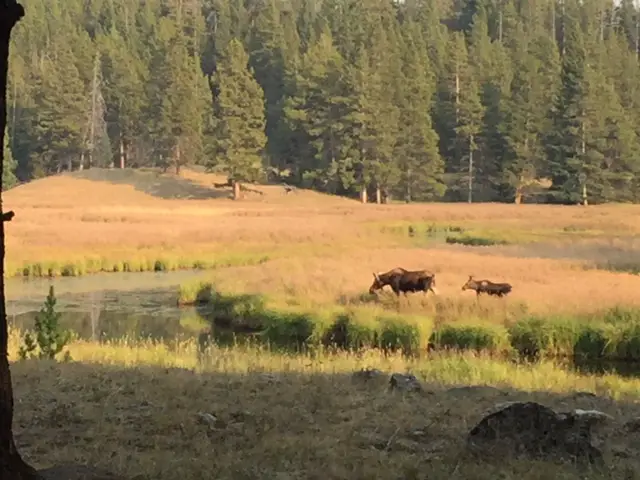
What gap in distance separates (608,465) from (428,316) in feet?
46.5

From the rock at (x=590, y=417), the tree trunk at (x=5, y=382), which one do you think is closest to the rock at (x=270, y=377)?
the rock at (x=590, y=417)

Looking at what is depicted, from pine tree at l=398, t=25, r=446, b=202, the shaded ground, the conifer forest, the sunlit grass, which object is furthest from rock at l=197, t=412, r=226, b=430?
pine tree at l=398, t=25, r=446, b=202

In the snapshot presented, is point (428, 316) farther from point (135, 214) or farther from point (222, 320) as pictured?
point (135, 214)

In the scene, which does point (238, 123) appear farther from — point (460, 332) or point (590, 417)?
point (590, 417)

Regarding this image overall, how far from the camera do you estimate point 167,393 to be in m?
9.57

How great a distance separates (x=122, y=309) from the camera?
25719mm

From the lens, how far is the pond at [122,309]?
21.3 metres

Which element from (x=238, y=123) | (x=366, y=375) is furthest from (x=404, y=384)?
(x=238, y=123)

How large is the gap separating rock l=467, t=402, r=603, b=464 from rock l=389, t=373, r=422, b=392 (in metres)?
2.90

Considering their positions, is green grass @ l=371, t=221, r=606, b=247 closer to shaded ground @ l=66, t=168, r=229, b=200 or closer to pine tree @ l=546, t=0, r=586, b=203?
pine tree @ l=546, t=0, r=586, b=203

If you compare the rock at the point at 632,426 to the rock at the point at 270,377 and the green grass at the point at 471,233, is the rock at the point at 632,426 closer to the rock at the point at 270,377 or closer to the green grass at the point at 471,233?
the rock at the point at 270,377

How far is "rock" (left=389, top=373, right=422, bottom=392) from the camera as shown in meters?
10.3

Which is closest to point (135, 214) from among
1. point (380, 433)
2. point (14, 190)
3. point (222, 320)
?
point (14, 190)

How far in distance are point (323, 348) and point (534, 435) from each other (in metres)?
12.3
